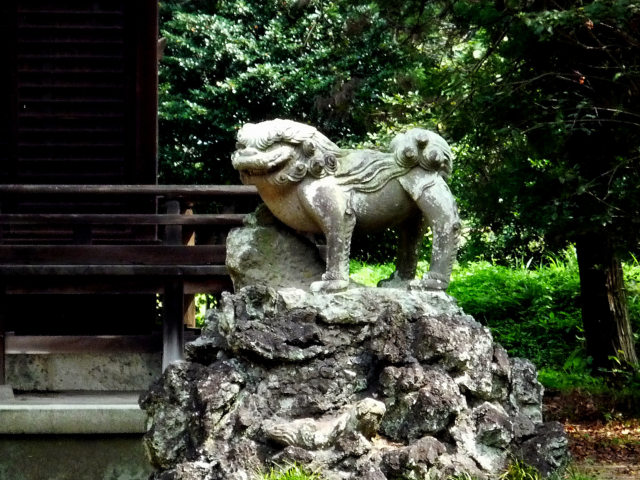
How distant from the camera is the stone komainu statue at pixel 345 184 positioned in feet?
18.3

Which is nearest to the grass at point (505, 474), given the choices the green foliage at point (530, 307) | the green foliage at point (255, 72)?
the green foliage at point (530, 307)

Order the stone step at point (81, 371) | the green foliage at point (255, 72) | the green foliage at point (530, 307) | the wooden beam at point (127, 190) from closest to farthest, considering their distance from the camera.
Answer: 1. the wooden beam at point (127, 190)
2. the stone step at point (81, 371)
3. the green foliage at point (530, 307)
4. the green foliage at point (255, 72)

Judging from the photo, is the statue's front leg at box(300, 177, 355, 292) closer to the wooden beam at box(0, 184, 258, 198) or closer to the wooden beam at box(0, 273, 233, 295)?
the wooden beam at box(0, 184, 258, 198)

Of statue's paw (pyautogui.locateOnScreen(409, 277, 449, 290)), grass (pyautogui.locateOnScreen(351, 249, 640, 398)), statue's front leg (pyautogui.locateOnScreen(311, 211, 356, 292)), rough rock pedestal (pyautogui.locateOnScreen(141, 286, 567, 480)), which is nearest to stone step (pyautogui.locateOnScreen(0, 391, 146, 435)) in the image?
rough rock pedestal (pyautogui.locateOnScreen(141, 286, 567, 480))

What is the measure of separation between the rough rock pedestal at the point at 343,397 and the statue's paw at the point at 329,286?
0.15 ft

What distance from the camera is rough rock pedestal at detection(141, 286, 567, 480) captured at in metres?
4.91

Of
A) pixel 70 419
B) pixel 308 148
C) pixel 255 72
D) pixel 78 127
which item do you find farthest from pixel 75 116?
pixel 255 72

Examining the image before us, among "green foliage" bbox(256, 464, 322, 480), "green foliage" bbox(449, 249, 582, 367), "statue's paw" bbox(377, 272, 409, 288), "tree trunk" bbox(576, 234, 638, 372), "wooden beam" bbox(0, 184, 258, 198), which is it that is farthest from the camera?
"green foliage" bbox(449, 249, 582, 367)

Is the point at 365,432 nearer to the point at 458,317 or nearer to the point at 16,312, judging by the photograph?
the point at 458,317

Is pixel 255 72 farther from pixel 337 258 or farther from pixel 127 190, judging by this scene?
pixel 337 258

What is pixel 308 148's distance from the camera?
5.62 meters

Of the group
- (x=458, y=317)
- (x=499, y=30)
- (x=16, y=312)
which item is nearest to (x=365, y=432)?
(x=458, y=317)

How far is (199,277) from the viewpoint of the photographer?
8.30 m

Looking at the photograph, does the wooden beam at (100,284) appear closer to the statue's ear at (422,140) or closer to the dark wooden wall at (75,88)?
the dark wooden wall at (75,88)
